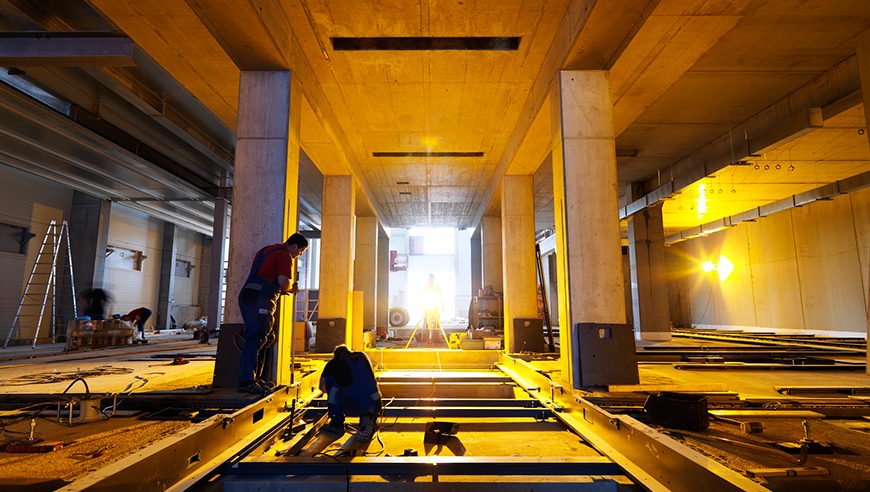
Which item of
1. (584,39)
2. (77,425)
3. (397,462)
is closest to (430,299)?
(584,39)

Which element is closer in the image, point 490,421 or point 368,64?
point 490,421

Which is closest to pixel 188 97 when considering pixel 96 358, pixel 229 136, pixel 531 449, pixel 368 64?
pixel 229 136

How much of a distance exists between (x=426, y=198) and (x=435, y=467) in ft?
44.4

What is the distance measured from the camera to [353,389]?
172 inches

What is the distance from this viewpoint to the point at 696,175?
12.4 meters

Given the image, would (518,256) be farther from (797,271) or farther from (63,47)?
(797,271)

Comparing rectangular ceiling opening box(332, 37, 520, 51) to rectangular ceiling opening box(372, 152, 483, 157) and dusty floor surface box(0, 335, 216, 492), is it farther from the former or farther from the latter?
dusty floor surface box(0, 335, 216, 492)

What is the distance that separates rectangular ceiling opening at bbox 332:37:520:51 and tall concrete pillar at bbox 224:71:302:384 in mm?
1388

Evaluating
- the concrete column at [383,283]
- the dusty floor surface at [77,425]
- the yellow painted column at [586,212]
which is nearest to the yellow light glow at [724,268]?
the concrete column at [383,283]

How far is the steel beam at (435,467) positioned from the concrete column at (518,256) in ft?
22.8

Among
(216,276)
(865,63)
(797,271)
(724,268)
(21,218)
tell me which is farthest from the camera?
(724,268)

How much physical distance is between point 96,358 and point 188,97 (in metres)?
5.96

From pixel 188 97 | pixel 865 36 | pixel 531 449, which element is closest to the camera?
pixel 531 449

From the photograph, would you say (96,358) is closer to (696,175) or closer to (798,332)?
(696,175)
